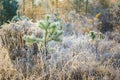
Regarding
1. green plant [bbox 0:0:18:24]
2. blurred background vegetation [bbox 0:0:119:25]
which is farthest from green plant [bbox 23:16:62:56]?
blurred background vegetation [bbox 0:0:119:25]

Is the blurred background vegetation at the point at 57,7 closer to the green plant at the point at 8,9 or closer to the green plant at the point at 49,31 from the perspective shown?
the green plant at the point at 8,9

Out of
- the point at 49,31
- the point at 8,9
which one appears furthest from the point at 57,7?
the point at 49,31

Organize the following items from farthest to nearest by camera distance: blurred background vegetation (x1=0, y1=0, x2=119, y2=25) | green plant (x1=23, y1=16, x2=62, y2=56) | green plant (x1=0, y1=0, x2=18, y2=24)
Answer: blurred background vegetation (x1=0, y1=0, x2=119, y2=25) < green plant (x1=0, y1=0, x2=18, y2=24) < green plant (x1=23, y1=16, x2=62, y2=56)

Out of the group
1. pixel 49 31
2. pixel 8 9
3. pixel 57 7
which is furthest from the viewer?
pixel 57 7

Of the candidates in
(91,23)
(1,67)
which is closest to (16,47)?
(1,67)

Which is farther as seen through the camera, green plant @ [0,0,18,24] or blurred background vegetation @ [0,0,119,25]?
blurred background vegetation @ [0,0,119,25]

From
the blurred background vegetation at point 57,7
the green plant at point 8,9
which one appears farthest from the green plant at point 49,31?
the blurred background vegetation at point 57,7

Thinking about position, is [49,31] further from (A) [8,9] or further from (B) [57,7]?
(B) [57,7]

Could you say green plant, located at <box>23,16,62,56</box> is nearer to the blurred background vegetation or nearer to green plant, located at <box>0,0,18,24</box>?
green plant, located at <box>0,0,18,24</box>

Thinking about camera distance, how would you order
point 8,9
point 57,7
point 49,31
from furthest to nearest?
1. point 57,7
2. point 8,9
3. point 49,31

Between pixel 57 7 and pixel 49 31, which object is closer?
pixel 49 31

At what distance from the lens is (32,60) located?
20.6ft

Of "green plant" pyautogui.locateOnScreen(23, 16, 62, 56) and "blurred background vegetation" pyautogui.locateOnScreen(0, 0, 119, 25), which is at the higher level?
"green plant" pyautogui.locateOnScreen(23, 16, 62, 56)

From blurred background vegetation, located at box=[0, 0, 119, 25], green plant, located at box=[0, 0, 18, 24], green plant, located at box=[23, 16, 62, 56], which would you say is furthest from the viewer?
blurred background vegetation, located at box=[0, 0, 119, 25]
